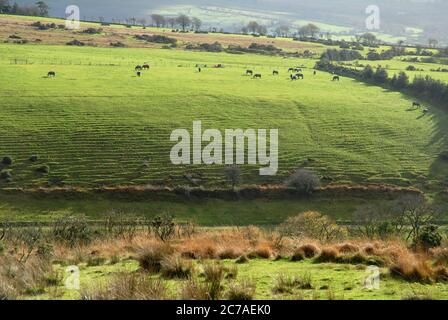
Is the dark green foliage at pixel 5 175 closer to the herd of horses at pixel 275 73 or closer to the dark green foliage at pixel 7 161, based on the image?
the dark green foliage at pixel 7 161

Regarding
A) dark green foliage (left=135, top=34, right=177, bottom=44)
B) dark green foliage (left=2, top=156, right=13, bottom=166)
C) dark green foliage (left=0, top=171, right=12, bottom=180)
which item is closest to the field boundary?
dark green foliage (left=0, top=171, right=12, bottom=180)

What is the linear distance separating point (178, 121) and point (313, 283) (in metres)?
71.0

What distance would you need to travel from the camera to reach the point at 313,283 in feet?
38.3

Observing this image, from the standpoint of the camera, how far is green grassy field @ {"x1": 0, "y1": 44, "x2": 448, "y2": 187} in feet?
220

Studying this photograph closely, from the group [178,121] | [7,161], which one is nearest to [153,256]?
[7,161]

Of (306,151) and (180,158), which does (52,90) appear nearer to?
(180,158)

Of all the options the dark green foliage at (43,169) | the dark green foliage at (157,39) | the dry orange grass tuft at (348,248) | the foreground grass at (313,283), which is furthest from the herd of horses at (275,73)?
the foreground grass at (313,283)

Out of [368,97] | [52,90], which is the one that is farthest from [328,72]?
[52,90]

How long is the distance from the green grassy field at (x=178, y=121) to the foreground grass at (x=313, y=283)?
50062 mm

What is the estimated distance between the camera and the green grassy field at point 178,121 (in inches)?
2645

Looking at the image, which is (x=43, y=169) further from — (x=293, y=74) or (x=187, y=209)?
(x=293, y=74)

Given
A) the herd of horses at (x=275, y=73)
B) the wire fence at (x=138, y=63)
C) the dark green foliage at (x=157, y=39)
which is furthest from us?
the dark green foliage at (x=157, y=39)

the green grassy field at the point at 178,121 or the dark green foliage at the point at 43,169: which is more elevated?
the green grassy field at the point at 178,121

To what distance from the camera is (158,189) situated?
204ft
